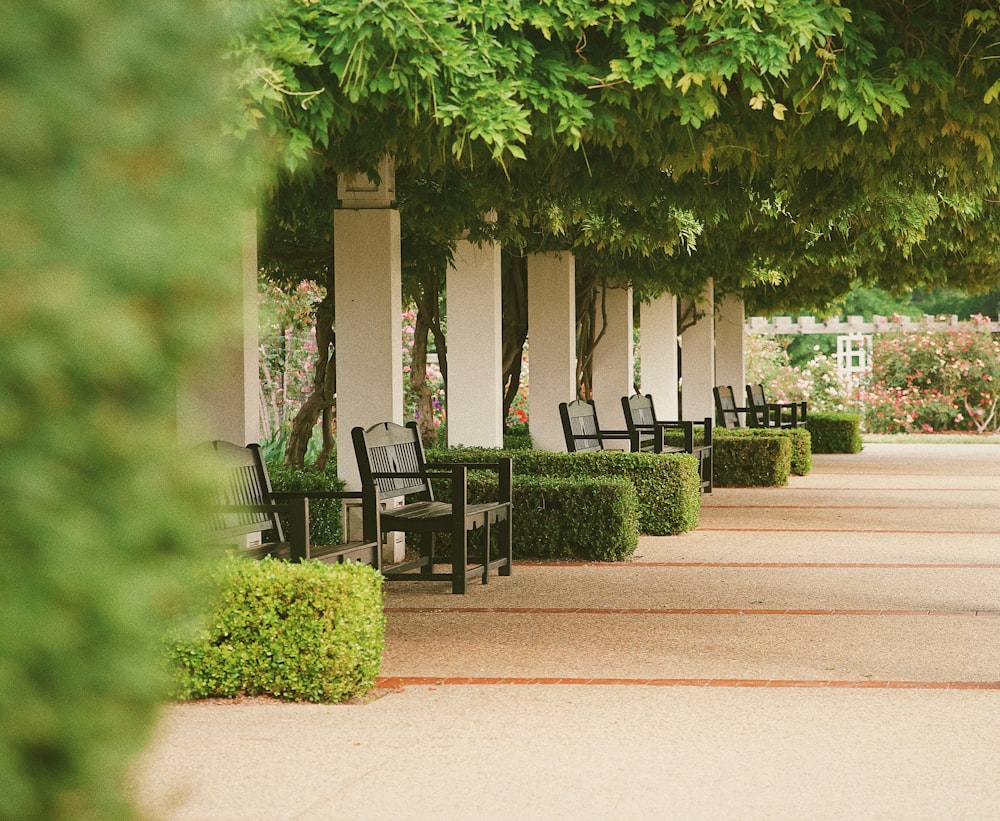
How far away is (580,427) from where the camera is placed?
542 inches

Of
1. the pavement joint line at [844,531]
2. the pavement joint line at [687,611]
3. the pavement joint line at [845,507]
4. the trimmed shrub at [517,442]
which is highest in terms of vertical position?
the trimmed shrub at [517,442]

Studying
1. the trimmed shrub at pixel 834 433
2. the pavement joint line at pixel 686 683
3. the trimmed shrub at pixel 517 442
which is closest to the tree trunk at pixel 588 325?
the trimmed shrub at pixel 517 442

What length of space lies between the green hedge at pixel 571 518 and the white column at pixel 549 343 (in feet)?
14.5

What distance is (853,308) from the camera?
44594 mm

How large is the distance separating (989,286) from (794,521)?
7.86m

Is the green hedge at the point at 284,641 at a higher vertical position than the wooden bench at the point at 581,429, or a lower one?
lower

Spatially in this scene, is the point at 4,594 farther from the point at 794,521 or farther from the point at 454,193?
the point at 794,521

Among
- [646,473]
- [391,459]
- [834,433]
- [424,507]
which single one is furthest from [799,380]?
[391,459]

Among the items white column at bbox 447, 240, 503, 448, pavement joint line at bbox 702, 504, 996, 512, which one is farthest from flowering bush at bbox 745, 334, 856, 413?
white column at bbox 447, 240, 503, 448

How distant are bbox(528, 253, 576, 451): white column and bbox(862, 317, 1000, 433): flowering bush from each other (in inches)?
714

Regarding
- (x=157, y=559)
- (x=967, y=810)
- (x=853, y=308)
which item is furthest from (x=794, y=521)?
(x=853, y=308)

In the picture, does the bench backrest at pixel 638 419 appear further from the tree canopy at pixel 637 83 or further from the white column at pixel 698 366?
the tree canopy at pixel 637 83

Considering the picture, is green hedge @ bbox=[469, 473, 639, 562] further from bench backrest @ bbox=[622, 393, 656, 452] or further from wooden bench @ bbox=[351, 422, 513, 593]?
bench backrest @ bbox=[622, 393, 656, 452]

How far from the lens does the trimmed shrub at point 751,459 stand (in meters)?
17.2
